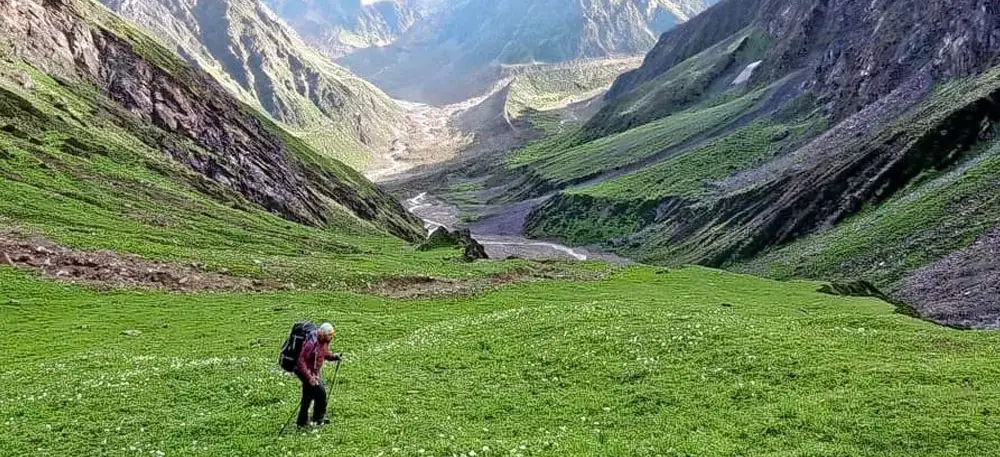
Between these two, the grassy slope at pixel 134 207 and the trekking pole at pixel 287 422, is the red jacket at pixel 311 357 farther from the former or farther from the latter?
the grassy slope at pixel 134 207

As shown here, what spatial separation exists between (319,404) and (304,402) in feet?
1.65

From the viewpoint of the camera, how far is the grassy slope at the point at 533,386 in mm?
21922

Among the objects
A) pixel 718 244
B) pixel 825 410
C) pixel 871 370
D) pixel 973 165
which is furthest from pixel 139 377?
pixel 718 244

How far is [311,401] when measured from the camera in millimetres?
23891

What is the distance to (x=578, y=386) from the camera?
2834cm

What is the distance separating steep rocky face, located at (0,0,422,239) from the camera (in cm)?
12100

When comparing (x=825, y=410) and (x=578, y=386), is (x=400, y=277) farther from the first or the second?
(x=825, y=410)

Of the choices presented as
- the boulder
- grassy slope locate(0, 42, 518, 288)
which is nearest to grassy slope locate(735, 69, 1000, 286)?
the boulder

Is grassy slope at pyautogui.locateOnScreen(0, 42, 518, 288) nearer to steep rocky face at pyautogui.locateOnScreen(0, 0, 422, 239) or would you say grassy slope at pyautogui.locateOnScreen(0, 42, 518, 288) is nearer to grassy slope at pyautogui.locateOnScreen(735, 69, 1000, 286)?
steep rocky face at pyautogui.locateOnScreen(0, 0, 422, 239)

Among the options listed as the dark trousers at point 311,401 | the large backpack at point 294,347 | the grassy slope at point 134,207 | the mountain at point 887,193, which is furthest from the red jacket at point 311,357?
the mountain at point 887,193

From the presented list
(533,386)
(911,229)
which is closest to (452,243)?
(911,229)

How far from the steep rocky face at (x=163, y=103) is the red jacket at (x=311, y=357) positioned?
106699mm

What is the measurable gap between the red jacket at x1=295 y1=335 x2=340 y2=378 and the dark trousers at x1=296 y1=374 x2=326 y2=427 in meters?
0.23

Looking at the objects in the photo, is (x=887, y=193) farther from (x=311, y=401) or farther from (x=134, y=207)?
(x=311, y=401)
